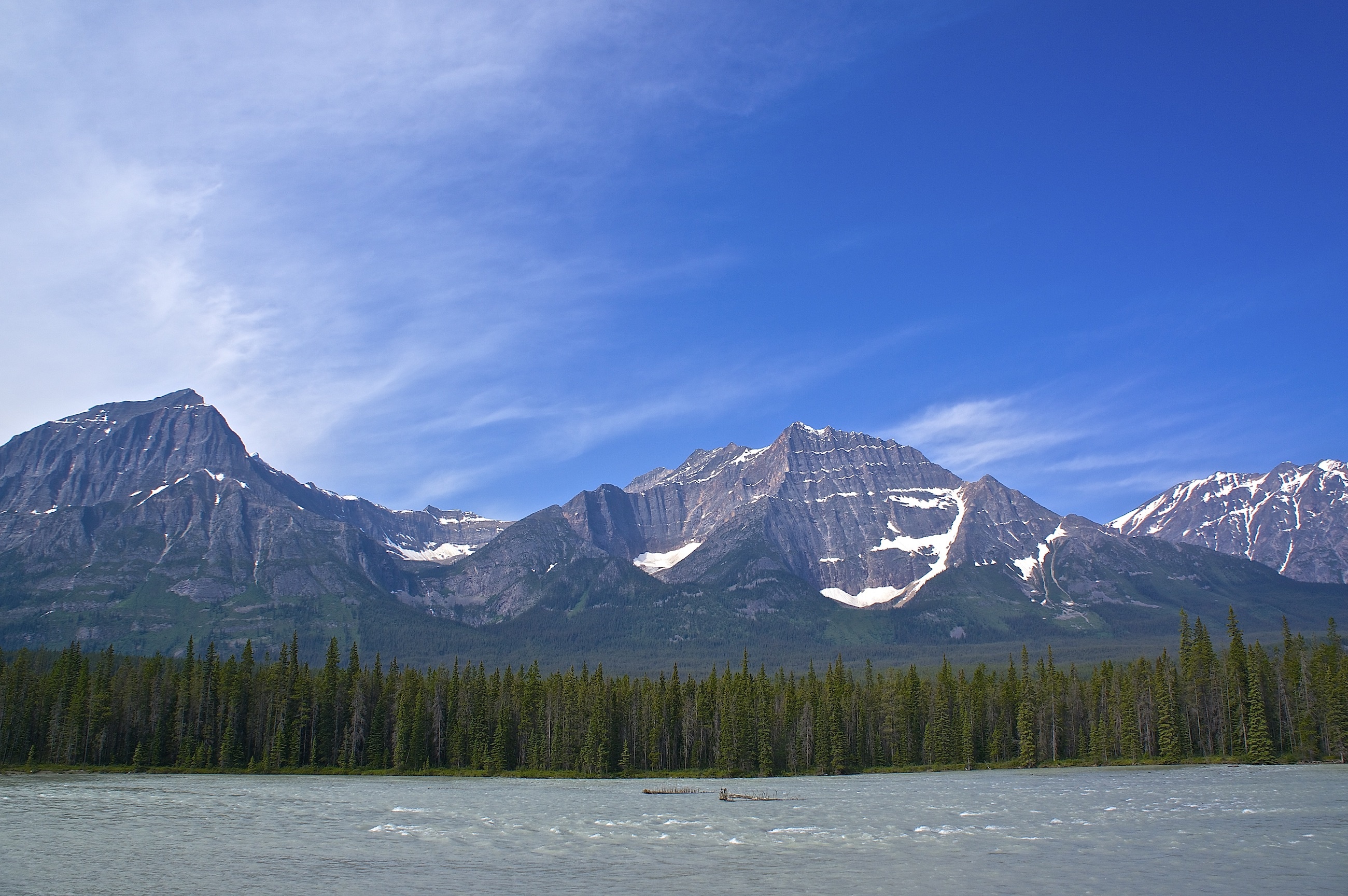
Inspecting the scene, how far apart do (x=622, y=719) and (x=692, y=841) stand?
11604 cm

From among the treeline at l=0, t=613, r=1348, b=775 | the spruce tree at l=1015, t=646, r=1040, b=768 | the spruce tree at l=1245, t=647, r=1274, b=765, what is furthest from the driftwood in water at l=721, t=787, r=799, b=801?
the spruce tree at l=1245, t=647, r=1274, b=765

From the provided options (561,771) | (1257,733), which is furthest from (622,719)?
(1257,733)

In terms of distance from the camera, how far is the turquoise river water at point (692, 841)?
49969 millimetres

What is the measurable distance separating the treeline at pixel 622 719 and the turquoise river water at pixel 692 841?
53.8 metres

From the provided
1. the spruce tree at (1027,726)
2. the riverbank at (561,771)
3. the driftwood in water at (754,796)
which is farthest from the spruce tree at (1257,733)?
the driftwood in water at (754,796)

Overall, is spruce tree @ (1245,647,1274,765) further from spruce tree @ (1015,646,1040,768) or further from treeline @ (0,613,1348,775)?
spruce tree @ (1015,646,1040,768)

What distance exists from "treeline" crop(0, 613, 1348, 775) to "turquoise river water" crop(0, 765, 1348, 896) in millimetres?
53761

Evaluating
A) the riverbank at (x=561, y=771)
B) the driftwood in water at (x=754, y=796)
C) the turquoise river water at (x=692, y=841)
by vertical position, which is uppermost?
the turquoise river water at (x=692, y=841)

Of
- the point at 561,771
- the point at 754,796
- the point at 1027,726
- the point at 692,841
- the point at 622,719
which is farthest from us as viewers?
the point at 622,719

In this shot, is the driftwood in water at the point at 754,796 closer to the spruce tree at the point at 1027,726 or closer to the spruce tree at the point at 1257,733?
the spruce tree at the point at 1027,726

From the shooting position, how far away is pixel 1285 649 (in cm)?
17875

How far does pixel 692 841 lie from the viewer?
68.0m

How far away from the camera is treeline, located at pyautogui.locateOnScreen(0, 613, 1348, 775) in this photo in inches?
6629

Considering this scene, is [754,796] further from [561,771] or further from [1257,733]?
[1257,733]
